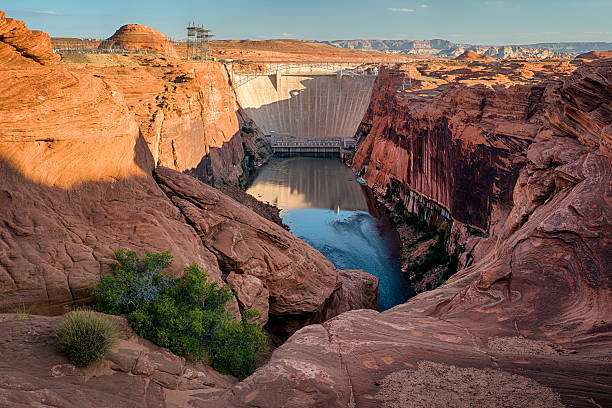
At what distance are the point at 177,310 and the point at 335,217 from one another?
39.5 metres

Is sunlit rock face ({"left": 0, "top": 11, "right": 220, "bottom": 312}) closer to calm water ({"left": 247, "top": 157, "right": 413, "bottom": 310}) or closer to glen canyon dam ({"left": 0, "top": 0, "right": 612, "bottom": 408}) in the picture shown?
glen canyon dam ({"left": 0, "top": 0, "right": 612, "bottom": 408})

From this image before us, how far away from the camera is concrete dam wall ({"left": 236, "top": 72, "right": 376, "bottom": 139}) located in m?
87.8

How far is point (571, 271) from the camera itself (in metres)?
12.5

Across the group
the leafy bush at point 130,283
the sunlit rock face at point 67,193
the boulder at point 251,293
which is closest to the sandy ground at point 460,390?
the leafy bush at point 130,283

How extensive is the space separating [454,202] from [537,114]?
9.30m

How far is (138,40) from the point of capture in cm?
6519

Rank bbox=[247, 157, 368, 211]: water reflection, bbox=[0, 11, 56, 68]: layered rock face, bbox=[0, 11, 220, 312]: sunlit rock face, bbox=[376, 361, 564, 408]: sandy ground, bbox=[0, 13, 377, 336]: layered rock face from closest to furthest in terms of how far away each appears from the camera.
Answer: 1. bbox=[376, 361, 564, 408]: sandy ground
2. bbox=[0, 11, 220, 312]: sunlit rock face
3. bbox=[0, 13, 377, 336]: layered rock face
4. bbox=[0, 11, 56, 68]: layered rock face
5. bbox=[247, 157, 368, 211]: water reflection

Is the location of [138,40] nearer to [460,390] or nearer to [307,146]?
[307,146]

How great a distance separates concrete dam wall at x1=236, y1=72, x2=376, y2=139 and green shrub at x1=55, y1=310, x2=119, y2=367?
78.8m

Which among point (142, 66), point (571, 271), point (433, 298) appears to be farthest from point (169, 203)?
point (142, 66)

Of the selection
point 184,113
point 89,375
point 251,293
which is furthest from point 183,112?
point 89,375

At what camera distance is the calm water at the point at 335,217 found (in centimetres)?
3681

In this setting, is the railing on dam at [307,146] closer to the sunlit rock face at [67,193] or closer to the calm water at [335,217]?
the calm water at [335,217]

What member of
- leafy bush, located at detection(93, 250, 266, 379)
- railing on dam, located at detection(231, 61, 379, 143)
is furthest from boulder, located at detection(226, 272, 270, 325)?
railing on dam, located at detection(231, 61, 379, 143)
